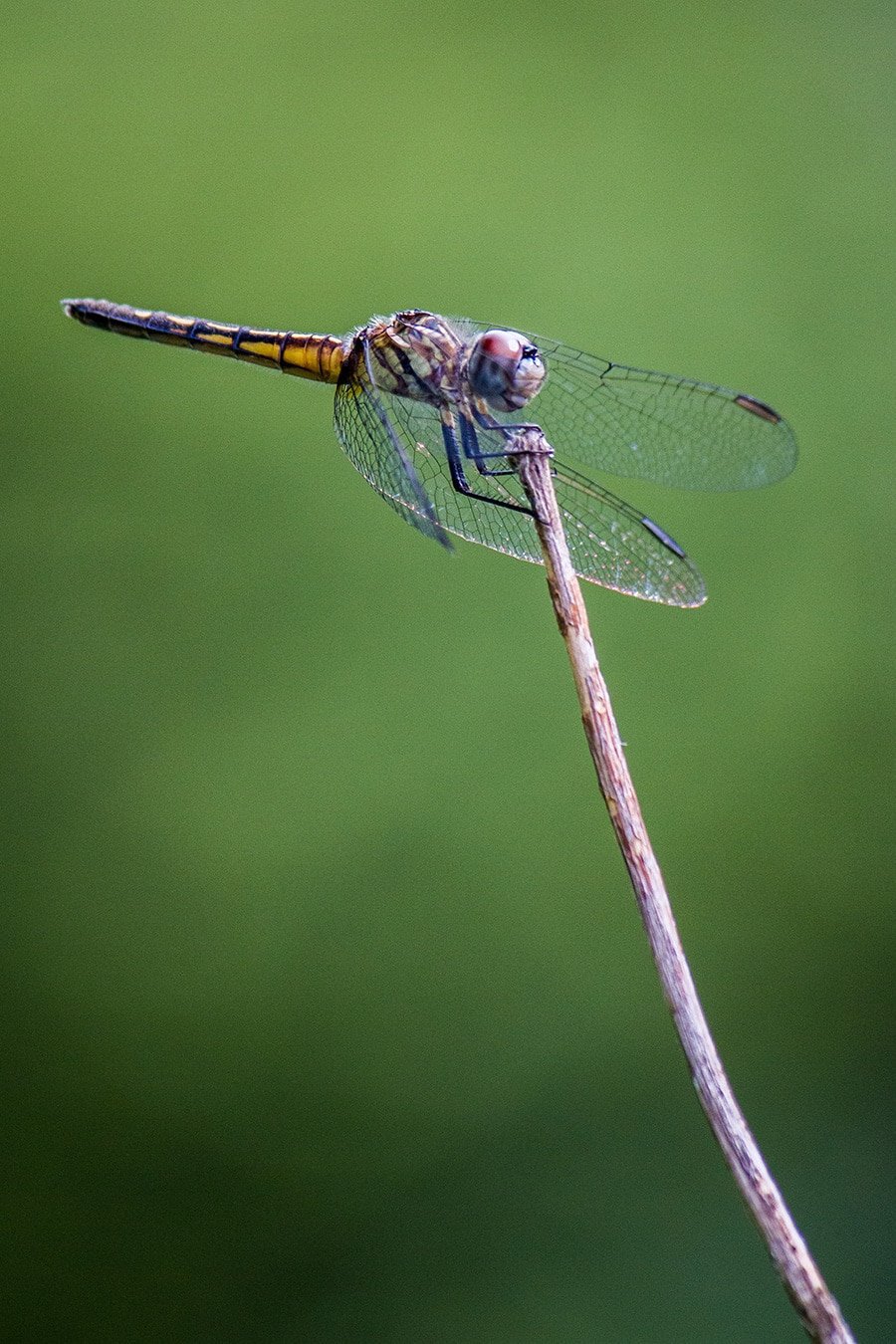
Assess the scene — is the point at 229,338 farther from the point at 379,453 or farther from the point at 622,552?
the point at 622,552

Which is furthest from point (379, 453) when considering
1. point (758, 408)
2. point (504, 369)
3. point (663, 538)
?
point (758, 408)

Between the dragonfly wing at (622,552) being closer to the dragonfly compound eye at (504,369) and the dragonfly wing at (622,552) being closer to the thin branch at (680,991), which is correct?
the dragonfly compound eye at (504,369)

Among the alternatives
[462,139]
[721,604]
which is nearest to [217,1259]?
[721,604]

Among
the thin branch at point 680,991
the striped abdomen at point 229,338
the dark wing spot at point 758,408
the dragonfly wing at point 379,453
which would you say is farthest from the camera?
the striped abdomen at point 229,338

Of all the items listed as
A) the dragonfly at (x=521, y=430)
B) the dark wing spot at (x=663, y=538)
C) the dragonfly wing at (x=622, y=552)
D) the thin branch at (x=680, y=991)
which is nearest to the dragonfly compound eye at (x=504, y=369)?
the dragonfly at (x=521, y=430)

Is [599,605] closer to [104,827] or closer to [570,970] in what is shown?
[570,970]

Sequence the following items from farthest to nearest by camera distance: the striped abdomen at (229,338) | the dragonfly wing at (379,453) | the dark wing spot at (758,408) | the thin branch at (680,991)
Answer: the striped abdomen at (229,338) < the dark wing spot at (758,408) < the dragonfly wing at (379,453) < the thin branch at (680,991)

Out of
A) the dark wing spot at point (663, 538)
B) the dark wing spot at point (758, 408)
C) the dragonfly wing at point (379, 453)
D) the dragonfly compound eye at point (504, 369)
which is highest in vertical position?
the dark wing spot at point (758, 408)
